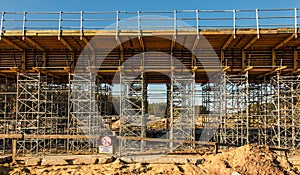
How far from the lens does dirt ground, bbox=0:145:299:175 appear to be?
26.1 feet

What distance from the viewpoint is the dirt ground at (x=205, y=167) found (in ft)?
26.1

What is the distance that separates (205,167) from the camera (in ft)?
29.4

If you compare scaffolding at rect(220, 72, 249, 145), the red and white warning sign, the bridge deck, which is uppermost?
the bridge deck

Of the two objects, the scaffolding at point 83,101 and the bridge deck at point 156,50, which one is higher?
the bridge deck at point 156,50

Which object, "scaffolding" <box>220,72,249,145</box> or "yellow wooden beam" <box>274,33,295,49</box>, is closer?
"yellow wooden beam" <box>274,33,295,49</box>

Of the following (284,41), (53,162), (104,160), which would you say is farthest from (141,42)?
(284,41)

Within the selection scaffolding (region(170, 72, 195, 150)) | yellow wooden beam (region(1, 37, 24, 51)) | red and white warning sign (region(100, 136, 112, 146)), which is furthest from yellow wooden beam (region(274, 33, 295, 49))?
yellow wooden beam (region(1, 37, 24, 51))

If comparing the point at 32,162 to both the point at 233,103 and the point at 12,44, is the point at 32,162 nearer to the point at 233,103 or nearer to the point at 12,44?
the point at 12,44

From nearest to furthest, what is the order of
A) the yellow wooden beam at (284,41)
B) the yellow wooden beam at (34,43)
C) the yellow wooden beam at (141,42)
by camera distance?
the yellow wooden beam at (284,41)
the yellow wooden beam at (141,42)
the yellow wooden beam at (34,43)

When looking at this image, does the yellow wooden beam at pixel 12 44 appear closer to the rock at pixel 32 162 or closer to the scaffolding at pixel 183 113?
the rock at pixel 32 162

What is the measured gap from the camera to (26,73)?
44.0 feet

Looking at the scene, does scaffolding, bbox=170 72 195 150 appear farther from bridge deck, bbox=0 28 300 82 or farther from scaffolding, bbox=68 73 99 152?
scaffolding, bbox=68 73 99 152

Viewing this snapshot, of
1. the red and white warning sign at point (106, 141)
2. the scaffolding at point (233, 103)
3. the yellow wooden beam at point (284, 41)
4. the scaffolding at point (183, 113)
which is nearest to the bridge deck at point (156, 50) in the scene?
the yellow wooden beam at point (284, 41)

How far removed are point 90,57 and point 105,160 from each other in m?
6.23
